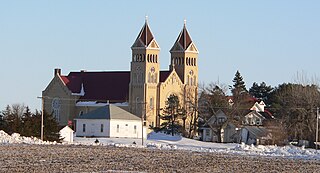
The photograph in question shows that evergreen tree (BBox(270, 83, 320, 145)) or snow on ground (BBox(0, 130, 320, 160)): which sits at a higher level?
evergreen tree (BBox(270, 83, 320, 145))

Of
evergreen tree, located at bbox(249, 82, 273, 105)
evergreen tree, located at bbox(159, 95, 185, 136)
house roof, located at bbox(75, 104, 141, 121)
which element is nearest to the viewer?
house roof, located at bbox(75, 104, 141, 121)

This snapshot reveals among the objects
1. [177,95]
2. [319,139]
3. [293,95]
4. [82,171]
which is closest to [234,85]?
[177,95]

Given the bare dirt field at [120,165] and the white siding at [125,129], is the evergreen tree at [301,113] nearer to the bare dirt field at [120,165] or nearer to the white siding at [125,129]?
the white siding at [125,129]

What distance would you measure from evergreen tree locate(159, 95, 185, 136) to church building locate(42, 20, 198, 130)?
5.23 meters

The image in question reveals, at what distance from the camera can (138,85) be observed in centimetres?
12925

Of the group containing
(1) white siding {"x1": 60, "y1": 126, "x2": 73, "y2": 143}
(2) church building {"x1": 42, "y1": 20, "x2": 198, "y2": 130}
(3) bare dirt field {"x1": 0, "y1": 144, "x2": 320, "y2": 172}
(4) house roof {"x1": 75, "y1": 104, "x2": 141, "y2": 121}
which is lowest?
(3) bare dirt field {"x1": 0, "y1": 144, "x2": 320, "y2": 172}

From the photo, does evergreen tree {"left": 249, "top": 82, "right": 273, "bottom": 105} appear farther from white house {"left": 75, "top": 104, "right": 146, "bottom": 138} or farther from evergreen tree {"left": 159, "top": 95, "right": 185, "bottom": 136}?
white house {"left": 75, "top": 104, "right": 146, "bottom": 138}

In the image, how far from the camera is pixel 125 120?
10906cm

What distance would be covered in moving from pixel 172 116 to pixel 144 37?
18.8m

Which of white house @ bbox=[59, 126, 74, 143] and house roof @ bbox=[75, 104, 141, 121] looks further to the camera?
house roof @ bbox=[75, 104, 141, 121]

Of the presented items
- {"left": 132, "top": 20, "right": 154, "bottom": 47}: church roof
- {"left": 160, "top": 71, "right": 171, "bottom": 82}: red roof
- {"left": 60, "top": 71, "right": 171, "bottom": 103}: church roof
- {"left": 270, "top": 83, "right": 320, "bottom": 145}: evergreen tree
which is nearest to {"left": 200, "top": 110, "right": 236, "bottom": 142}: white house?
{"left": 270, "top": 83, "right": 320, "bottom": 145}: evergreen tree

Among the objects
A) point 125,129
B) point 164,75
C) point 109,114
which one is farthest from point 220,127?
point 164,75

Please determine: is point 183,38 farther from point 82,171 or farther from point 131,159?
point 82,171

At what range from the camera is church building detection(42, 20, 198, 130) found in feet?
422
